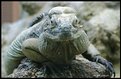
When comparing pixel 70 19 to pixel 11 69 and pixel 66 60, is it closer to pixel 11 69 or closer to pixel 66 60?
pixel 66 60

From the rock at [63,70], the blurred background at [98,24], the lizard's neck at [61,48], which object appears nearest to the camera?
the lizard's neck at [61,48]

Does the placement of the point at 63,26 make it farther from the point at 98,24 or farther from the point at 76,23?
the point at 98,24

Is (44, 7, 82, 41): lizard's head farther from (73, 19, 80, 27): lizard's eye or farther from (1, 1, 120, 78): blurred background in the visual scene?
(1, 1, 120, 78): blurred background

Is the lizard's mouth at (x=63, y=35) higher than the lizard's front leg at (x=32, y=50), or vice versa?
the lizard's mouth at (x=63, y=35)

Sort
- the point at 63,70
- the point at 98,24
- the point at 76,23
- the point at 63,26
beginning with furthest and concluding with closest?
the point at 98,24 → the point at 63,70 → the point at 76,23 → the point at 63,26

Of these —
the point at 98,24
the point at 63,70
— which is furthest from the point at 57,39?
the point at 98,24

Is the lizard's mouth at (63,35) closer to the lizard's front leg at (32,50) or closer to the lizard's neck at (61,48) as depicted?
the lizard's neck at (61,48)

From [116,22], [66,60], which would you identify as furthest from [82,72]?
[116,22]

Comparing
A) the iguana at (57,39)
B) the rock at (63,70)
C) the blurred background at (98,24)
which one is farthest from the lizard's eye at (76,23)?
the blurred background at (98,24)
